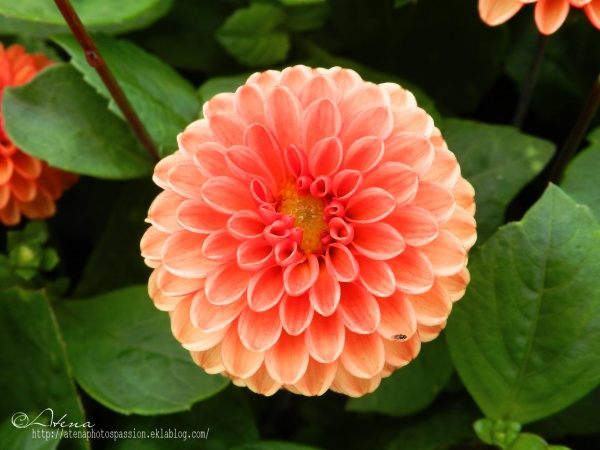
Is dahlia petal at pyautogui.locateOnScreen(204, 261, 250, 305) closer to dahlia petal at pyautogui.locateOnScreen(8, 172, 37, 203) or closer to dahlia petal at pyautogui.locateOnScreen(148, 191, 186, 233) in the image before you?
dahlia petal at pyautogui.locateOnScreen(148, 191, 186, 233)

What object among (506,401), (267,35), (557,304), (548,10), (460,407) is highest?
(548,10)

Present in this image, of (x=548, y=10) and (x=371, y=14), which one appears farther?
(x=371, y=14)

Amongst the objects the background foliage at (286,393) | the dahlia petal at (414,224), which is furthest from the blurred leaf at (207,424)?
the dahlia petal at (414,224)

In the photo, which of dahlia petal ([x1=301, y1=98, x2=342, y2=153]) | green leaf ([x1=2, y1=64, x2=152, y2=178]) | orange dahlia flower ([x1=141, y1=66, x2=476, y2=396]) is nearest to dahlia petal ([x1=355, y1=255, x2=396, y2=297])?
orange dahlia flower ([x1=141, y1=66, x2=476, y2=396])

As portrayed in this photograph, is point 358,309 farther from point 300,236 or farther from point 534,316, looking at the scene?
point 534,316

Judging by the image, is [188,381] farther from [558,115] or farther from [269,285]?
[558,115]

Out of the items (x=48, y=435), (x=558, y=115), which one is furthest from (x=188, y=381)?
(x=558, y=115)

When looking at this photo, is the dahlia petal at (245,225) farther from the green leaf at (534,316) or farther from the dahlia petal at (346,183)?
the green leaf at (534,316)

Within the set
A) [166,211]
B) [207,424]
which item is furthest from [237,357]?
[207,424]
